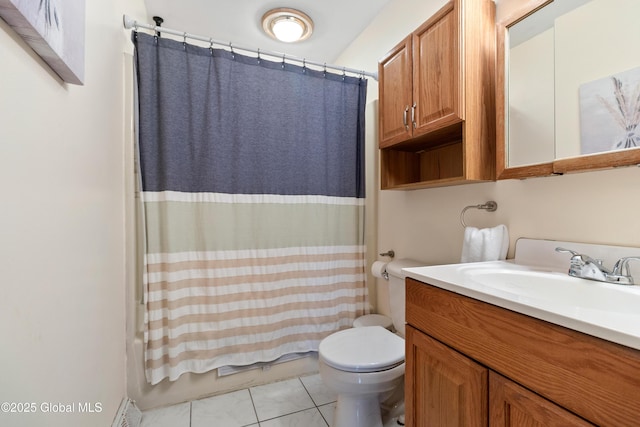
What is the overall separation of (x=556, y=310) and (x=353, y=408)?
1.05 m

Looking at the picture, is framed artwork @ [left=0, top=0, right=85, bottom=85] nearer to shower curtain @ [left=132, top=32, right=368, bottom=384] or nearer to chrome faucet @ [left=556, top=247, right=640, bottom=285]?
shower curtain @ [left=132, top=32, right=368, bottom=384]

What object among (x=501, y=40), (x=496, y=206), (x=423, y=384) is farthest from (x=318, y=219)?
(x=501, y=40)

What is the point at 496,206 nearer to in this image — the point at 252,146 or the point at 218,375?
the point at 252,146

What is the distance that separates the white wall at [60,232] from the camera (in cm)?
58

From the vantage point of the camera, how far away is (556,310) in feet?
1.79

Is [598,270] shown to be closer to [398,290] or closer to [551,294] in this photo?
[551,294]

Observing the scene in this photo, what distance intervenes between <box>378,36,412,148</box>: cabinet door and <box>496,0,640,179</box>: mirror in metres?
0.40

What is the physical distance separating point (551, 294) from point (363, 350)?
0.78 metres

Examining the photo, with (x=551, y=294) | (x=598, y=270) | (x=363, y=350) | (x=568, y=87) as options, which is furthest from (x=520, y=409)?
(x=568, y=87)

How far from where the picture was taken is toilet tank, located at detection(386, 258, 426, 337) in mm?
1507

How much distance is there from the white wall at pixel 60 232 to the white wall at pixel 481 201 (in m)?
1.56

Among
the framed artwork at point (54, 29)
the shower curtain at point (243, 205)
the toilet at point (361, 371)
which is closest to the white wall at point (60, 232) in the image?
the framed artwork at point (54, 29)

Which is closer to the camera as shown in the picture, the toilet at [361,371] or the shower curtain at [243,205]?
the toilet at [361,371]

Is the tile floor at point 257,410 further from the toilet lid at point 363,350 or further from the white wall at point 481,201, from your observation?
the white wall at point 481,201
